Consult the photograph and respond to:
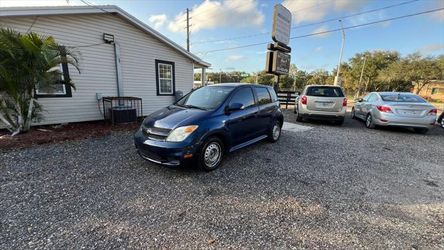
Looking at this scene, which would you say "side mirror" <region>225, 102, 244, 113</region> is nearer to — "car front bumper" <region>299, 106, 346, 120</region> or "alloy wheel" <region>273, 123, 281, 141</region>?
"alloy wheel" <region>273, 123, 281, 141</region>

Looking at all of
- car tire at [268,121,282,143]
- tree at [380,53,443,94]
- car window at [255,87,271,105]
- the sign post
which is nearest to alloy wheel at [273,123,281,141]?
car tire at [268,121,282,143]

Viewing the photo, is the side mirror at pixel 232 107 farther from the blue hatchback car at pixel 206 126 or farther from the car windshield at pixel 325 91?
the car windshield at pixel 325 91

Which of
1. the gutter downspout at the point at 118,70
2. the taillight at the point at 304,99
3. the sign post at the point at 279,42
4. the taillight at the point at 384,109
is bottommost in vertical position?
the taillight at the point at 384,109

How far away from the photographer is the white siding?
20.8ft

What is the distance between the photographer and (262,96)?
507 centimetres

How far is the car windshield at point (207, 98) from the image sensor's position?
13.4ft

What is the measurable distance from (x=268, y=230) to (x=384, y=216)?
1.58m

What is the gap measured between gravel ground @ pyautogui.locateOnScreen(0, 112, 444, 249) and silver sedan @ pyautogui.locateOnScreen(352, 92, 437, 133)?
7.52 feet

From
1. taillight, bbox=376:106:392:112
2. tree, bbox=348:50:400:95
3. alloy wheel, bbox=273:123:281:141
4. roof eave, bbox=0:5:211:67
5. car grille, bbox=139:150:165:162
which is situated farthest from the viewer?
tree, bbox=348:50:400:95

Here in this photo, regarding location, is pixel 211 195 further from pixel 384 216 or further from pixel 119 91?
pixel 119 91

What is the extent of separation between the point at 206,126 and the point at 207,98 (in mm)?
1061

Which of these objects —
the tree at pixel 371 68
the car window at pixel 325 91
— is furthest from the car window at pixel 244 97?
the tree at pixel 371 68

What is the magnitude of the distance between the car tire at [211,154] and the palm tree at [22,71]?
14.7 ft

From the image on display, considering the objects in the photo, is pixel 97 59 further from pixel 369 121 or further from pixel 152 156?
pixel 369 121
